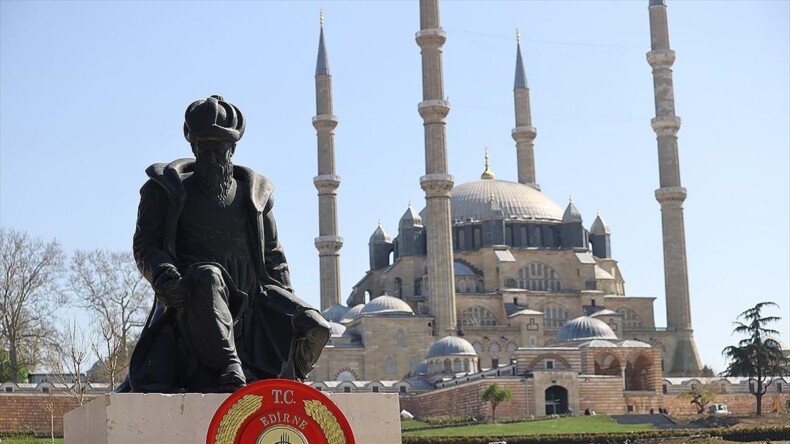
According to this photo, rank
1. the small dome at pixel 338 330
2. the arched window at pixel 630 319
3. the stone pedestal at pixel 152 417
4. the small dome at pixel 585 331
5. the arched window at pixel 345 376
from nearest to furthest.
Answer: the stone pedestal at pixel 152 417, the small dome at pixel 585 331, the arched window at pixel 345 376, the small dome at pixel 338 330, the arched window at pixel 630 319

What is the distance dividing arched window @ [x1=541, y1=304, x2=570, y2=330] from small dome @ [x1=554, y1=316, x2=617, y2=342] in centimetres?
730

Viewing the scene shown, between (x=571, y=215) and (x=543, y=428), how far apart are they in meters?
27.9

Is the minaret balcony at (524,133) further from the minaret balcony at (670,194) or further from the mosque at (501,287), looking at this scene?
the minaret balcony at (670,194)

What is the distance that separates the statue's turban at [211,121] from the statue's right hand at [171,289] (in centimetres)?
70

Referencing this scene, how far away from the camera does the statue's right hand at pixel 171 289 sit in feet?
19.1

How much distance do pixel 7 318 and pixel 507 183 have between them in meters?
30.5

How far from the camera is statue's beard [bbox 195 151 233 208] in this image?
6.25 m

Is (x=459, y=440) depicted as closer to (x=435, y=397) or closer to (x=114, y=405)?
(x=435, y=397)

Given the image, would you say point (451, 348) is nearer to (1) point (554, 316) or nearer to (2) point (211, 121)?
(1) point (554, 316)

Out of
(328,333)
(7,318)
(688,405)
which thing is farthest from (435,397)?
(328,333)

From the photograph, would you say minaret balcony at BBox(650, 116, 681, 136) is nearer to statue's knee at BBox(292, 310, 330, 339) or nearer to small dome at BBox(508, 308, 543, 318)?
small dome at BBox(508, 308, 543, 318)

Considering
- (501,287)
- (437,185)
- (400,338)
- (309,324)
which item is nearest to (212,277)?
(309,324)

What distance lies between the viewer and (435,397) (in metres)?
49.0

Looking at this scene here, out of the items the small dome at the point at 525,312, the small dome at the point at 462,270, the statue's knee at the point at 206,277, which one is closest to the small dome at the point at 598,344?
the small dome at the point at 525,312
